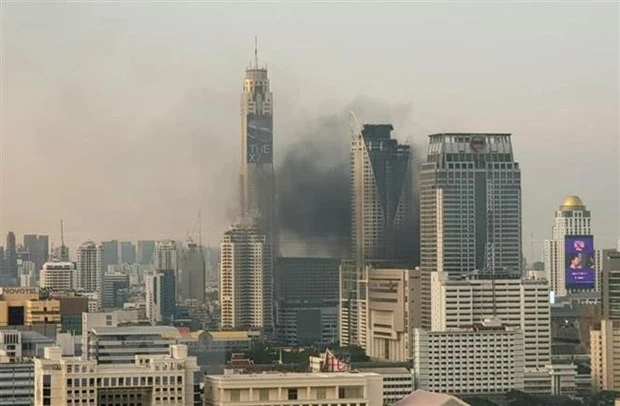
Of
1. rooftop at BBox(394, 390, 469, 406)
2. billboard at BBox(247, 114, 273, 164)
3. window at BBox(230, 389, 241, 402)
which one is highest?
billboard at BBox(247, 114, 273, 164)

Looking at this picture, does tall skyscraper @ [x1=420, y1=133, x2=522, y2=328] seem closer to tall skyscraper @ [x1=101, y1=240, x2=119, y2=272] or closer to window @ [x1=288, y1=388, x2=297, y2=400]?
tall skyscraper @ [x1=101, y1=240, x2=119, y2=272]

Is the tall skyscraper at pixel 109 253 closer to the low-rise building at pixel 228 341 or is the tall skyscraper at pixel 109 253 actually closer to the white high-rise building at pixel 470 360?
Answer: the low-rise building at pixel 228 341

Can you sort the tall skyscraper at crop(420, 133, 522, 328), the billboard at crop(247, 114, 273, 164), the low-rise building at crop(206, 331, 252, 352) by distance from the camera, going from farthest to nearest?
1. the billboard at crop(247, 114, 273, 164)
2. the tall skyscraper at crop(420, 133, 522, 328)
3. the low-rise building at crop(206, 331, 252, 352)

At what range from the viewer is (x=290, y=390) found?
1420 centimetres

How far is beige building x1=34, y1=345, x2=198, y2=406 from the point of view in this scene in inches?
561

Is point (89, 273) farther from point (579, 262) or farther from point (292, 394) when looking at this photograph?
point (292, 394)

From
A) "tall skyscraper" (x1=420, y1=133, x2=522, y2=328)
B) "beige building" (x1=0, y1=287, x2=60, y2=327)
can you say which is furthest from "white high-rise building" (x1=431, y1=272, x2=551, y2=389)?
"beige building" (x1=0, y1=287, x2=60, y2=327)

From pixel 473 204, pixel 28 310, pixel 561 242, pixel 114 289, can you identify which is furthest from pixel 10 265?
pixel 561 242

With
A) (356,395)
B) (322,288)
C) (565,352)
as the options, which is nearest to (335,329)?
(322,288)

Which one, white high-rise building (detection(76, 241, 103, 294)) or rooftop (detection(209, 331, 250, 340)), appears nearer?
rooftop (detection(209, 331, 250, 340))

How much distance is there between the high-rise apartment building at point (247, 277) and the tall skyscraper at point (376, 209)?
4.33 feet

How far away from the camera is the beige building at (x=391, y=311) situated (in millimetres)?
32469

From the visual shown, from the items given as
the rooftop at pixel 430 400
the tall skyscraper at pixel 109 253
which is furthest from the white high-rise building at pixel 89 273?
the rooftop at pixel 430 400

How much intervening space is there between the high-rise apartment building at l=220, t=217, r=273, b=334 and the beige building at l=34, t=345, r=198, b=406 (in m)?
20.4
